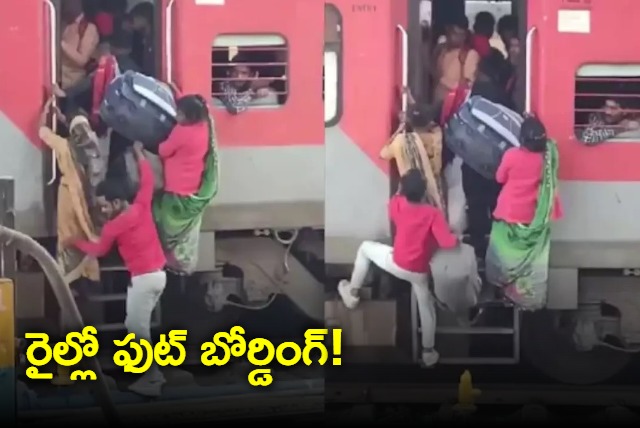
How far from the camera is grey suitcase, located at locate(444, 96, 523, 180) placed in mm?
2199

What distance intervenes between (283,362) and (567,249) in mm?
803

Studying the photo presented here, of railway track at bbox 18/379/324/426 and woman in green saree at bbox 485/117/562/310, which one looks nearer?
woman in green saree at bbox 485/117/562/310

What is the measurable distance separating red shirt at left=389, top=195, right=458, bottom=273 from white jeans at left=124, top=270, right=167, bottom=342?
63cm

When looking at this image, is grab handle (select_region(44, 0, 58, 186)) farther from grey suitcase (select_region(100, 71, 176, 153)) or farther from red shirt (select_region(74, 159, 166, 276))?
red shirt (select_region(74, 159, 166, 276))

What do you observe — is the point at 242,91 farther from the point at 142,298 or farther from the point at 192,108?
the point at 142,298

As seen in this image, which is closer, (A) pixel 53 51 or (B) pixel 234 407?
(A) pixel 53 51

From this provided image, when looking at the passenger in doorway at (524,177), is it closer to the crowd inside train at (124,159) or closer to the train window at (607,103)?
the train window at (607,103)

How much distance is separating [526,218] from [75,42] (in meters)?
1.24

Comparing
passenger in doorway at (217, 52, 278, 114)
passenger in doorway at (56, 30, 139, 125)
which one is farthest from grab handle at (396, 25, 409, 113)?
passenger in doorway at (56, 30, 139, 125)

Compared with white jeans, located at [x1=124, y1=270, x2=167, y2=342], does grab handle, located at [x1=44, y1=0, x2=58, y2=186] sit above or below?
above

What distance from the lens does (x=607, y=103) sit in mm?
2193

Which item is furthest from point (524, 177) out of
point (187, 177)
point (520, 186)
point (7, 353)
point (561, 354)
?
point (7, 353)

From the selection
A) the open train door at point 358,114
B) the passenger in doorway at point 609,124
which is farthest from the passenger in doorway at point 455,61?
the passenger in doorway at point 609,124

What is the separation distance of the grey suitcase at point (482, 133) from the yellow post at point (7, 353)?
1204 millimetres
